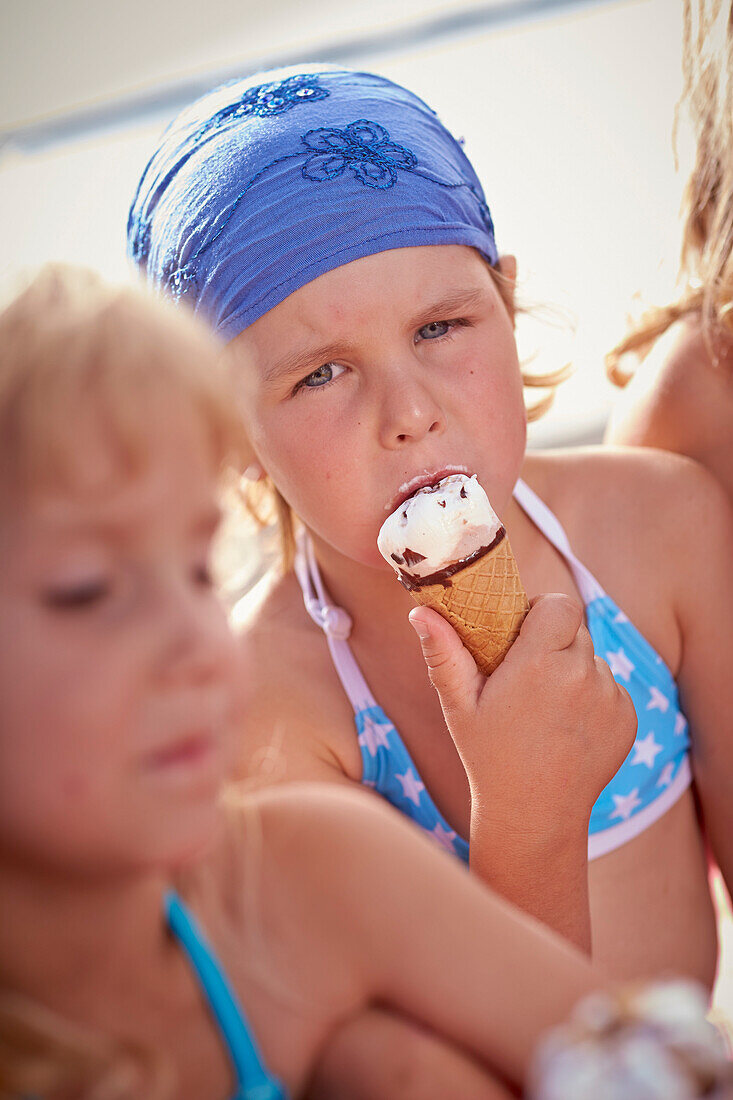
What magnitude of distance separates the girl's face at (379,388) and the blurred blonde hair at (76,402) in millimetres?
591

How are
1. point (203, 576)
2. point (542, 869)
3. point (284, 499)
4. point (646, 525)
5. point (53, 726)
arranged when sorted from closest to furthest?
point (53, 726) → point (203, 576) → point (542, 869) → point (646, 525) → point (284, 499)

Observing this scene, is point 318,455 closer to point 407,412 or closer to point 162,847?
point 407,412

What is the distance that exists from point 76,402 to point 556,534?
1.23 meters

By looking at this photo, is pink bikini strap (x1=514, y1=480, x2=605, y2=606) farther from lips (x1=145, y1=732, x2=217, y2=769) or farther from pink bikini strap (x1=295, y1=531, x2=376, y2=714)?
lips (x1=145, y1=732, x2=217, y2=769)

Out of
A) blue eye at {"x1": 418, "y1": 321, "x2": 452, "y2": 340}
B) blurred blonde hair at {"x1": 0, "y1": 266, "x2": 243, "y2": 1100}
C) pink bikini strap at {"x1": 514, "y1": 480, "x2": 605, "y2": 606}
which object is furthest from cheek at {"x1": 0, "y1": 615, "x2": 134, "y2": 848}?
pink bikini strap at {"x1": 514, "y1": 480, "x2": 605, "y2": 606}

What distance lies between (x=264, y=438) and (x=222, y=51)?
277 centimetres

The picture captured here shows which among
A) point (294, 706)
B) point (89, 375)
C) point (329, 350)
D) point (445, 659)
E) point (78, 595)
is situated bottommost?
point (294, 706)

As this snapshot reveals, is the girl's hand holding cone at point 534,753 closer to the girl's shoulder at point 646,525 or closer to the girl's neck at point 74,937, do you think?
the girl's shoulder at point 646,525

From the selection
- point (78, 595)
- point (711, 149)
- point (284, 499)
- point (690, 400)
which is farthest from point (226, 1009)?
point (711, 149)

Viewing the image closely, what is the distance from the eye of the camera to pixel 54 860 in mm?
659

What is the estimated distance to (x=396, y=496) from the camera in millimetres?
1349

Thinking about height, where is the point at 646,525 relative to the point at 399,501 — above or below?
below

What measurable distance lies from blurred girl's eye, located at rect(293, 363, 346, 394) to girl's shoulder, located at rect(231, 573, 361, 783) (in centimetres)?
46

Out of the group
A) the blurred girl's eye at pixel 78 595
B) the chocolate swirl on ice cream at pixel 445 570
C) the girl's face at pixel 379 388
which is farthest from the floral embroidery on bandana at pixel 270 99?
the blurred girl's eye at pixel 78 595
